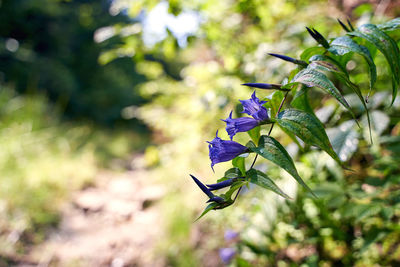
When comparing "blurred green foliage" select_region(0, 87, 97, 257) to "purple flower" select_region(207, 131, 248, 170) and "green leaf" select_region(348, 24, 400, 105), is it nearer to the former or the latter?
"purple flower" select_region(207, 131, 248, 170)

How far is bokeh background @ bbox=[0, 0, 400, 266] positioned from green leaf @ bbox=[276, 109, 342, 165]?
30 cm

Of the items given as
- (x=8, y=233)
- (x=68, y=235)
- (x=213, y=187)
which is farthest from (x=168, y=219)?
(x=213, y=187)

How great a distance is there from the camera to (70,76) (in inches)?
257

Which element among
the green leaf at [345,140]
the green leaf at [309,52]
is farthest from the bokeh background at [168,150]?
the green leaf at [309,52]

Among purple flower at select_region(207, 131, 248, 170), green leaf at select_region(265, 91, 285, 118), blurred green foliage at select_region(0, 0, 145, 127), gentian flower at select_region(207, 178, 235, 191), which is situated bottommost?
gentian flower at select_region(207, 178, 235, 191)

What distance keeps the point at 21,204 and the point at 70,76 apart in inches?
160

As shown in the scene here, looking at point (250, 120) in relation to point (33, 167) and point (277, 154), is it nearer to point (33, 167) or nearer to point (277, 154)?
point (277, 154)

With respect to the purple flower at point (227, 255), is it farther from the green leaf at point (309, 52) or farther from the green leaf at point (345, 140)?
the green leaf at point (309, 52)

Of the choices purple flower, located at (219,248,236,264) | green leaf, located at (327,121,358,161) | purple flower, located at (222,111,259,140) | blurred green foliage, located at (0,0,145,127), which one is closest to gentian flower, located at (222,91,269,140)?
purple flower, located at (222,111,259,140)

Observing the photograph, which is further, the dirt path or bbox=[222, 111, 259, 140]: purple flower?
the dirt path

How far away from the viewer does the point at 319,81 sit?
14.6 inches

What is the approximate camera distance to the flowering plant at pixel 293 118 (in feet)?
1.19

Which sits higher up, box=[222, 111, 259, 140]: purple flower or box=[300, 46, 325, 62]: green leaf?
box=[300, 46, 325, 62]: green leaf

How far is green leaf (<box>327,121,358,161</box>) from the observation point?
807mm
